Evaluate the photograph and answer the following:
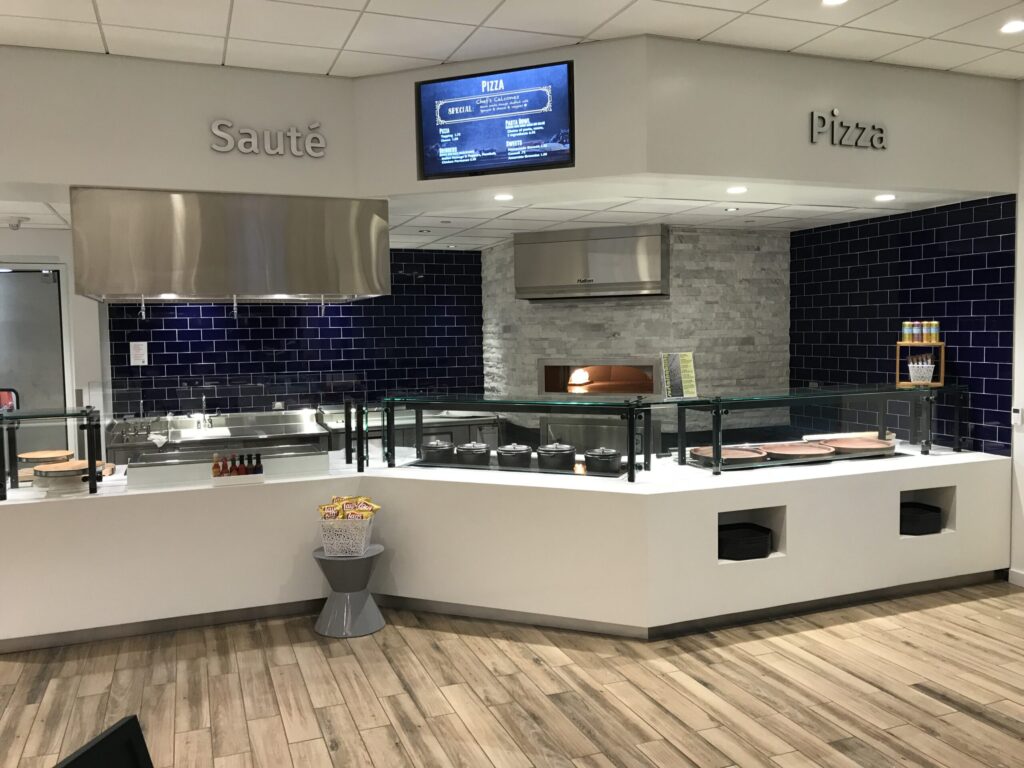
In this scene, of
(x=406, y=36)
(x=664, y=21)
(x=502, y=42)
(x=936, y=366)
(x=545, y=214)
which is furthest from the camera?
(x=545, y=214)

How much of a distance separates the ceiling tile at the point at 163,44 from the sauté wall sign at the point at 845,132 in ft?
9.36

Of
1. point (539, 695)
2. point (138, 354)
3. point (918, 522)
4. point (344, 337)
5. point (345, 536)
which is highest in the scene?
point (344, 337)

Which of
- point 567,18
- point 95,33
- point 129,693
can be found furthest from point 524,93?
point 129,693

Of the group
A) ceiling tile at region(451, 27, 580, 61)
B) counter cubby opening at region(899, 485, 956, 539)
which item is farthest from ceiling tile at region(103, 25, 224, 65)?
counter cubby opening at region(899, 485, 956, 539)

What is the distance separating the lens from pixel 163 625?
4.04m

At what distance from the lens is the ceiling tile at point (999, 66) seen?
409 cm

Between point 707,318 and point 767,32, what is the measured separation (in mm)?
2792

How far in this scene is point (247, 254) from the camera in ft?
13.8

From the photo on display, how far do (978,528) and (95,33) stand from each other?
200 inches

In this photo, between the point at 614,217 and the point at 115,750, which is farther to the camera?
the point at 614,217

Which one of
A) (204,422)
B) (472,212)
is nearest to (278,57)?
(472,212)

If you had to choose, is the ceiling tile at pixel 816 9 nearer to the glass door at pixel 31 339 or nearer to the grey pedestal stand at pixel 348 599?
the grey pedestal stand at pixel 348 599

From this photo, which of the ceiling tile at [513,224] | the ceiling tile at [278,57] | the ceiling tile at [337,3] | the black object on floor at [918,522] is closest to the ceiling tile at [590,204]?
the ceiling tile at [513,224]

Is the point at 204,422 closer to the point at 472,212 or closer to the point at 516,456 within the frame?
the point at 516,456
